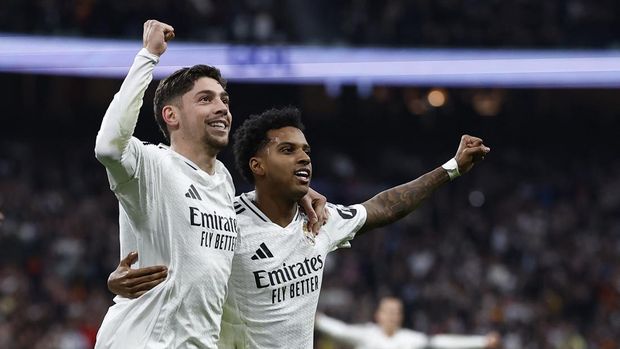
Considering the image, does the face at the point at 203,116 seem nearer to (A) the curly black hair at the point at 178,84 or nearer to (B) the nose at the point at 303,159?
(A) the curly black hair at the point at 178,84

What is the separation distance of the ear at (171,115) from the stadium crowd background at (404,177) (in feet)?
38.7

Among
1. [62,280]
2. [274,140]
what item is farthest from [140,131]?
[274,140]

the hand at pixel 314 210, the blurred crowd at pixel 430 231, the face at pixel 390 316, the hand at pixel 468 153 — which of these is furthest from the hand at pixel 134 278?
the blurred crowd at pixel 430 231

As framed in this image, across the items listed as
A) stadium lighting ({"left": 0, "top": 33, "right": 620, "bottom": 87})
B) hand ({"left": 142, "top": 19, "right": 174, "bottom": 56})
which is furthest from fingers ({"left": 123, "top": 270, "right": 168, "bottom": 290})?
stadium lighting ({"left": 0, "top": 33, "right": 620, "bottom": 87})

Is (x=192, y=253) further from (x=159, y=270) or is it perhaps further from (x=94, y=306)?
(x=94, y=306)

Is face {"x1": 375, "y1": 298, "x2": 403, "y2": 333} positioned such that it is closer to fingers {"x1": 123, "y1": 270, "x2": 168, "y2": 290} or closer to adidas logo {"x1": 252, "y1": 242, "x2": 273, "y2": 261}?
adidas logo {"x1": 252, "y1": 242, "x2": 273, "y2": 261}

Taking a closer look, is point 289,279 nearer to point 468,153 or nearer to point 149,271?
point 149,271

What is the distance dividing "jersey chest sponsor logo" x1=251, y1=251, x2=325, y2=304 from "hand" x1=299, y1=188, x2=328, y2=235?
0.19 metres

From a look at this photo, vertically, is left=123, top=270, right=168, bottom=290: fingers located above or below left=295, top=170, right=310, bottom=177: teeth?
below

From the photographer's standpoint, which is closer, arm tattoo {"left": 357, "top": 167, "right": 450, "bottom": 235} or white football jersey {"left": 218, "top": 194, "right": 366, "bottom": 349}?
white football jersey {"left": 218, "top": 194, "right": 366, "bottom": 349}

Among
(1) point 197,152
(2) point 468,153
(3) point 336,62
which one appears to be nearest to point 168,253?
(1) point 197,152

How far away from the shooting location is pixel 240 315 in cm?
556

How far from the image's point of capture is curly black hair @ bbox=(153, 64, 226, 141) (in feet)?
17.1

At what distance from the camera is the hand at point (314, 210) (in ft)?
19.1
